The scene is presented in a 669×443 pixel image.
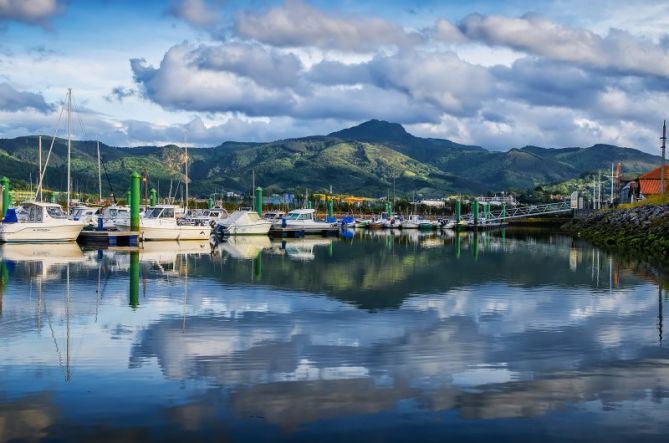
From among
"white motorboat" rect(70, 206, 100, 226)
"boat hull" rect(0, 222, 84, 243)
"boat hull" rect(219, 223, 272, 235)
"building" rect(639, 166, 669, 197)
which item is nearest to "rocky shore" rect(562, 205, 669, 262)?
"building" rect(639, 166, 669, 197)

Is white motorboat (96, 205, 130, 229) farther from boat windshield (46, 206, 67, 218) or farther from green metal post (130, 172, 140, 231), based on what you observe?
green metal post (130, 172, 140, 231)

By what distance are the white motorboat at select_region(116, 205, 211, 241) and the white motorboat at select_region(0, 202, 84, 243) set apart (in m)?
5.05

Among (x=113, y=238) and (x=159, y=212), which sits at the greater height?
(x=159, y=212)

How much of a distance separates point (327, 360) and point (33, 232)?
4424 centimetres

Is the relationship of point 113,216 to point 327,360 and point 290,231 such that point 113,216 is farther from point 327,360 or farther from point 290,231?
point 327,360

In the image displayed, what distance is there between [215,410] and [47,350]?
5989 millimetres

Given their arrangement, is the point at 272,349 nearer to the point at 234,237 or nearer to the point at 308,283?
the point at 308,283

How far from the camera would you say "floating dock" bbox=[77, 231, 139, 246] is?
54844 millimetres

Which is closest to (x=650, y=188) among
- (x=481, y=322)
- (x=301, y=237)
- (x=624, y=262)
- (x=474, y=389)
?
(x=301, y=237)

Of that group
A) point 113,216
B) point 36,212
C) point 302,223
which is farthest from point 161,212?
point 302,223

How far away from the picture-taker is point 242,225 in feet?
245

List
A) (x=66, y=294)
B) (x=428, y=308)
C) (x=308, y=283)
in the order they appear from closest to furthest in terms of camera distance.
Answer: (x=428, y=308), (x=66, y=294), (x=308, y=283)

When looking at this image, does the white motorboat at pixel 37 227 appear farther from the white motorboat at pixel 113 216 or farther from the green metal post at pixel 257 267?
the green metal post at pixel 257 267

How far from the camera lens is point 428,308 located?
74.5 feet
